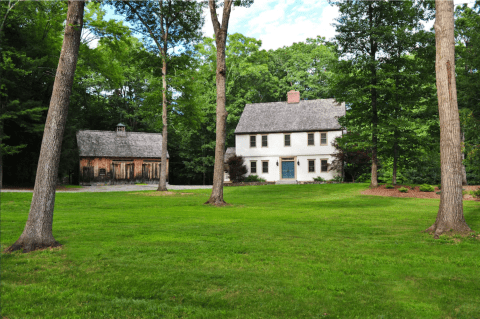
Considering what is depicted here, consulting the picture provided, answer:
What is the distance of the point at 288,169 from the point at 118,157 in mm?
16720

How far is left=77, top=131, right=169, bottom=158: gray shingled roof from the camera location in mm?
34281

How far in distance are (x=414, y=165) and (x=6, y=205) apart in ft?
74.5

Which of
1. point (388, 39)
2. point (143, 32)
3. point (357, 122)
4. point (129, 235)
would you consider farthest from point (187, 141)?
point (129, 235)

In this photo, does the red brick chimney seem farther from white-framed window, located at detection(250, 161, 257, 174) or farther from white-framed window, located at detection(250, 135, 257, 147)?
white-framed window, located at detection(250, 161, 257, 174)

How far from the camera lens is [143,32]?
24062 millimetres

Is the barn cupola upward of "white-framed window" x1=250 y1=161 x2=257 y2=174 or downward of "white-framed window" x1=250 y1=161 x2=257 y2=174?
upward

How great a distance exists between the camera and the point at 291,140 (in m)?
36.3

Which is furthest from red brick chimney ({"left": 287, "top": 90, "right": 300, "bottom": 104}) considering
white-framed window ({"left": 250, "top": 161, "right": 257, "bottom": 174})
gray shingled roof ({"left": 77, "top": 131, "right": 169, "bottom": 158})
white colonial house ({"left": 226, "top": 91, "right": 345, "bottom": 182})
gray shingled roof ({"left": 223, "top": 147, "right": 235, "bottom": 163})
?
gray shingled roof ({"left": 77, "top": 131, "right": 169, "bottom": 158})

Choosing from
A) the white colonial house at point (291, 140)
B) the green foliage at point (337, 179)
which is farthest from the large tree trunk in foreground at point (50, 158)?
the white colonial house at point (291, 140)

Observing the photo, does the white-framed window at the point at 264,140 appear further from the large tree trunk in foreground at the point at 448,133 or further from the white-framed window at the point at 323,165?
the large tree trunk in foreground at the point at 448,133

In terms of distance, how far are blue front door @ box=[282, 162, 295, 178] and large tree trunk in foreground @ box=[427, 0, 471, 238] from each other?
27.8 meters

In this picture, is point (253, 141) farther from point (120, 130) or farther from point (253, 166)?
point (120, 130)

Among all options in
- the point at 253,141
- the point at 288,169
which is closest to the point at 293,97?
the point at 253,141

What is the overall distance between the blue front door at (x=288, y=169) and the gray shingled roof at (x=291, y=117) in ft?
11.2
